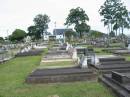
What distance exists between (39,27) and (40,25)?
0.79 metres

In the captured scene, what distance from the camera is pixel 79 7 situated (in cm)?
7812

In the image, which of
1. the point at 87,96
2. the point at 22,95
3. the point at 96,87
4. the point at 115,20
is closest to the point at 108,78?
the point at 96,87

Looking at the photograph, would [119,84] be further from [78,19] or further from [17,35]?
[17,35]

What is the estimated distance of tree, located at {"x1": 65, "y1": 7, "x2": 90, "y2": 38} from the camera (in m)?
76.2

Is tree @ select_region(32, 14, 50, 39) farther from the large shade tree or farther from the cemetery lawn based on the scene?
the cemetery lawn

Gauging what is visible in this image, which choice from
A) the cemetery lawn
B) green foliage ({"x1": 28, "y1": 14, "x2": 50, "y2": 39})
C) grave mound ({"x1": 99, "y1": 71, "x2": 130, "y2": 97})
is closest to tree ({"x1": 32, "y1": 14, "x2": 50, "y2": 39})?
green foliage ({"x1": 28, "y1": 14, "x2": 50, "y2": 39})

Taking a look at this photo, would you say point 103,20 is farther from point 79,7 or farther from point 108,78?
point 108,78

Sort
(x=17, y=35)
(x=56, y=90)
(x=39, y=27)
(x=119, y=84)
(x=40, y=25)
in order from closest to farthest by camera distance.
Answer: (x=119, y=84) < (x=56, y=90) < (x=17, y=35) < (x=39, y=27) < (x=40, y=25)

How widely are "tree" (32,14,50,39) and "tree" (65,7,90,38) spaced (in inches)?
668

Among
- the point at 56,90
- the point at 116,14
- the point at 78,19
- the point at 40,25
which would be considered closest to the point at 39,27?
the point at 40,25

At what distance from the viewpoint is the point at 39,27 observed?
92.6 m

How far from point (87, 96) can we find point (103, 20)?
55968mm

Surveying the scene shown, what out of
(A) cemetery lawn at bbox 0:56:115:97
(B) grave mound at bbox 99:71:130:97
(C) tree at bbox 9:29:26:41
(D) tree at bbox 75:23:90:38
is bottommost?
(A) cemetery lawn at bbox 0:56:115:97

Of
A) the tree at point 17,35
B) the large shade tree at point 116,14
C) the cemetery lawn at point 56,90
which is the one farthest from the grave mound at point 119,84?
the tree at point 17,35
